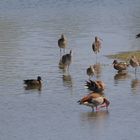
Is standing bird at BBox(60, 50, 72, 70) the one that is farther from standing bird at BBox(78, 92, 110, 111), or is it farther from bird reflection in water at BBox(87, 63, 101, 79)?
standing bird at BBox(78, 92, 110, 111)

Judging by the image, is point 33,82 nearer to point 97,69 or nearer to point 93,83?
point 93,83

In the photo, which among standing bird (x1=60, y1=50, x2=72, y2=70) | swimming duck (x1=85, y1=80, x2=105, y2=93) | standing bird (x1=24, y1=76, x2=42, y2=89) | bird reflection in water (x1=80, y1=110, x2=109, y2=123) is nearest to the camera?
bird reflection in water (x1=80, y1=110, x2=109, y2=123)

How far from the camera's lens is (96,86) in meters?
19.8

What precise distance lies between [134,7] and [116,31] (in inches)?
501

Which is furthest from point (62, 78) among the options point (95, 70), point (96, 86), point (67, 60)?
point (96, 86)

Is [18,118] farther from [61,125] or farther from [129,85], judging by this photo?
[129,85]

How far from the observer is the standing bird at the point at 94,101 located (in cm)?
1762

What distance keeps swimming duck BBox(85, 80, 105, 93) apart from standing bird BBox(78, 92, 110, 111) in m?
1.79

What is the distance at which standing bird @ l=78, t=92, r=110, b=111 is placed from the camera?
17625 mm

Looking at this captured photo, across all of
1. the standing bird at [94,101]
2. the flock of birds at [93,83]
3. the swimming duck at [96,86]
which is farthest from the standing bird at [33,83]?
the standing bird at [94,101]

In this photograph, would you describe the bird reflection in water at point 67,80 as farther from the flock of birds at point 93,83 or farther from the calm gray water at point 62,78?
the flock of birds at point 93,83

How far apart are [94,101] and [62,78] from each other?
4749 millimetres

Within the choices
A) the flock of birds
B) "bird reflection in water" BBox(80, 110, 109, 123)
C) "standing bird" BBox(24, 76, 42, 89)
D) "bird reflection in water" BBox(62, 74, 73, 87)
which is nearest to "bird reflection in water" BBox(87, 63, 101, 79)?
the flock of birds

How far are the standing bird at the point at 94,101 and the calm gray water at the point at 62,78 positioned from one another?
21cm
